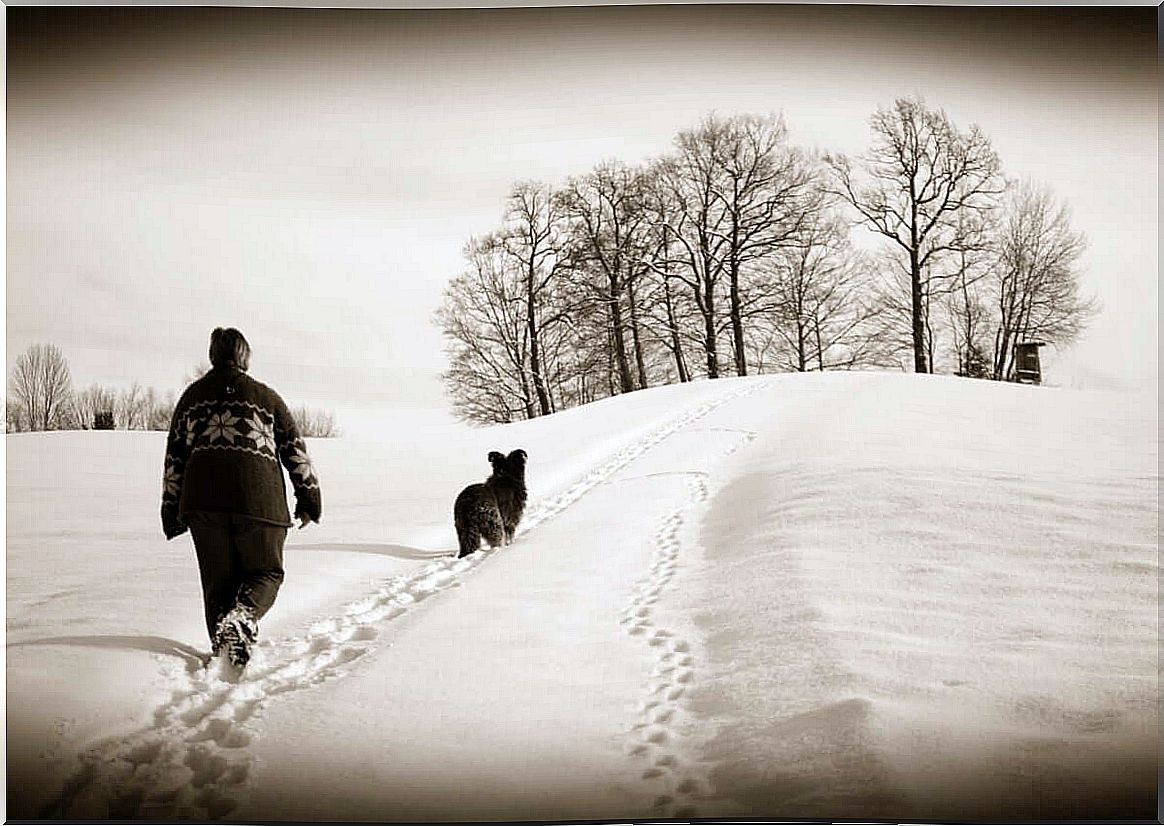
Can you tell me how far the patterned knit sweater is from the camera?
278 centimetres

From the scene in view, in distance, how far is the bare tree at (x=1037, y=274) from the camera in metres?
3.37

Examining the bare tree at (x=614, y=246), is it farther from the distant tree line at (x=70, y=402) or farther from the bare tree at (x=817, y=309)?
the distant tree line at (x=70, y=402)

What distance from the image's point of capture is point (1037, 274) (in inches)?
134

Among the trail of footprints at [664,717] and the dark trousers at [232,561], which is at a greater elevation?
the dark trousers at [232,561]

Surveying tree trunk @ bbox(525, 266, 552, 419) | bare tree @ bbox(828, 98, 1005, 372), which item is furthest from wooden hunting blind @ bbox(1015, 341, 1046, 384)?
tree trunk @ bbox(525, 266, 552, 419)

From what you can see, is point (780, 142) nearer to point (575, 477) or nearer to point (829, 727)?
point (575, 477)

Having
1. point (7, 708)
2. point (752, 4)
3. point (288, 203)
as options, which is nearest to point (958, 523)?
point (752, 4)

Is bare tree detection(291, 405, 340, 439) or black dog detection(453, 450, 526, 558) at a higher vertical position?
bare tree detection(291, 405, 340, 439)

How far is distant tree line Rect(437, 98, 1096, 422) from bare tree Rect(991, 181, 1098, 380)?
0.06ft

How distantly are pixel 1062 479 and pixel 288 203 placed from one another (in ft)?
8.43

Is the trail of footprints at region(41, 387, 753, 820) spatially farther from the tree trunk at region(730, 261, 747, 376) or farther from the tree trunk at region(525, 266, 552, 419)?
the tree trunk at region(730, 261, 747, 376)


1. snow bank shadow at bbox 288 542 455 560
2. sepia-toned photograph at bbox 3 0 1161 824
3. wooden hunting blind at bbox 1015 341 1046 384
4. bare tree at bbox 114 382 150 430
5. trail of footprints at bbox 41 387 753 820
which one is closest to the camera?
trail of footprints at bbox 41 387 753 820

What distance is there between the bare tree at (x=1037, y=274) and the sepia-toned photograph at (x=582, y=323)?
0.4 inches

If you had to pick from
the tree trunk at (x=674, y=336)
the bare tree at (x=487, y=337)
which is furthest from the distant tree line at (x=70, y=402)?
the tree trunk at (x=674, y=336)
